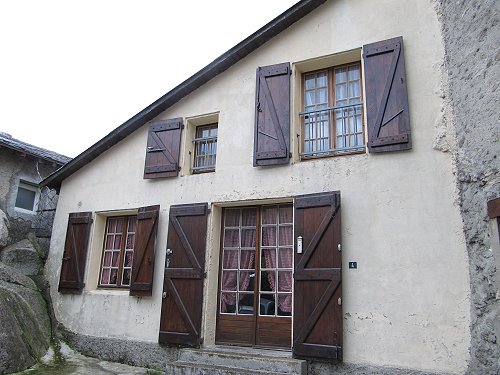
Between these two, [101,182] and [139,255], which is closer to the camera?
[139,255]

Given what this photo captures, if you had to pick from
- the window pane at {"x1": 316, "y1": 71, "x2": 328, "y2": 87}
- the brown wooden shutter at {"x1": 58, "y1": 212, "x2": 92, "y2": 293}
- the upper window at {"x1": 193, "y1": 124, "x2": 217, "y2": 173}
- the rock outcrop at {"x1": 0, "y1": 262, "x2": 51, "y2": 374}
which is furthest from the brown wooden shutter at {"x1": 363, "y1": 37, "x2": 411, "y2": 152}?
the rock outcrop at {"x1": 0, "y1": 262, "x2": 51, "y2": 374}

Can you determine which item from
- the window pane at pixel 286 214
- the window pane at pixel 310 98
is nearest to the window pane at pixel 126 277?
the window pane at pixel 286 214

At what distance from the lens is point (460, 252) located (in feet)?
14.9

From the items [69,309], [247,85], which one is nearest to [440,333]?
[247,85]

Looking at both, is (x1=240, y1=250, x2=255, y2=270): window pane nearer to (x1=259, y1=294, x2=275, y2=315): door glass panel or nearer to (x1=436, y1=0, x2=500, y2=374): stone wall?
(x1=259, y1=294, x2=275, y2=315): door glass panel

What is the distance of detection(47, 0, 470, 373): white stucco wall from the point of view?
4578mm

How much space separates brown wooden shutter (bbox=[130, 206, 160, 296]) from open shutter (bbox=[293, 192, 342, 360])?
2.45m

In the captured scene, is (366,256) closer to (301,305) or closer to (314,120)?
(301,305)

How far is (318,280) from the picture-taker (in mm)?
5168

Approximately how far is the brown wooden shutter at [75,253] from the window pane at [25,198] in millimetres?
2143

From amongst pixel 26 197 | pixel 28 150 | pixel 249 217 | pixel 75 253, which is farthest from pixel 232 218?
pixel 26 197

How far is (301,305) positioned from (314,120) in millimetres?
2648

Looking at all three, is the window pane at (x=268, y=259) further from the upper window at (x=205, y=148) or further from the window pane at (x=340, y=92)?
the window pane at (x=340, y=92)

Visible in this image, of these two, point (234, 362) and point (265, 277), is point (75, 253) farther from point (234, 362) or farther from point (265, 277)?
point (234, 362)
